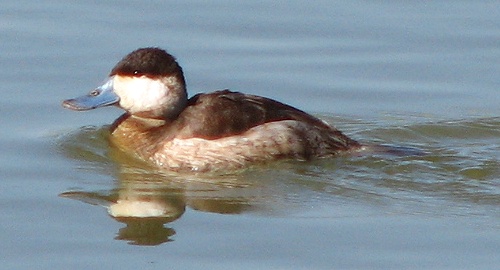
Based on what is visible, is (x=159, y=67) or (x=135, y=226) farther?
(x=159, y=67)

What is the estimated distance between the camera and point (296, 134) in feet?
30.1

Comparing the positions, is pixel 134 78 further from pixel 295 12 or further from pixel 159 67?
pixel 295 12

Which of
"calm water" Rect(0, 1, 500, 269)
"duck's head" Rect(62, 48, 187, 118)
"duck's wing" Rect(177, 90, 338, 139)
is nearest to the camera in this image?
"calm water" Rect(0, 1, 500, 269)

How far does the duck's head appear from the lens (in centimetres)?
915

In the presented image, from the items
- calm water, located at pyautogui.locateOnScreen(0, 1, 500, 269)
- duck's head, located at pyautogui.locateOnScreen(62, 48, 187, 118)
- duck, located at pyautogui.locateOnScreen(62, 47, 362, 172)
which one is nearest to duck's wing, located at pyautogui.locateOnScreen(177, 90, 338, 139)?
duck, located at pyautogui.locateOnScreen(62, 47, 362, 172)

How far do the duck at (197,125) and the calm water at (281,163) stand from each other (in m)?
0.15

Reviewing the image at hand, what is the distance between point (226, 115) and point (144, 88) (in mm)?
644

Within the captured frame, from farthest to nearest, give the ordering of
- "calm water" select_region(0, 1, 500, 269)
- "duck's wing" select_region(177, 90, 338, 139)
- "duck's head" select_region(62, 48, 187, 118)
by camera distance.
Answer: "duck's head" select_region(62, 48, 187, 118) < "duck's wing" select_region(177, 90, 338, 139) < "calm water" select_region(0, 1, 500, 269)

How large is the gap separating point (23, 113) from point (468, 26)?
407 centimetres

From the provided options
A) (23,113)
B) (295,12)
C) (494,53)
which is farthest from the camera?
(295,12)

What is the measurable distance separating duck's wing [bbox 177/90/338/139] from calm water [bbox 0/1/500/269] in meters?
0.34

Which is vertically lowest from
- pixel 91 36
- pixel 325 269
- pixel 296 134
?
pixel 325 269

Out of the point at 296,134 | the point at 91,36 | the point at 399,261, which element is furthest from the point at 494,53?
the point at 399,261

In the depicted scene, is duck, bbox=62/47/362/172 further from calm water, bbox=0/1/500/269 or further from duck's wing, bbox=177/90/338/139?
calm water, bbox=0/1/500/269
